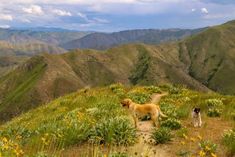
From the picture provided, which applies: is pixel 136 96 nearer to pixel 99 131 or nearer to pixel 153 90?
pixel 153 90

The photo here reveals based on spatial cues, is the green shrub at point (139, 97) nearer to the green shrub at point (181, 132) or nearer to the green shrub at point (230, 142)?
the green shrub at point (181, 132)

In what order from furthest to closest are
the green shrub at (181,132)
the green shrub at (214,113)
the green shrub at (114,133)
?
the green shrub at (214,113)
the green shrub at (181,132)
the green shrub at (114,133)

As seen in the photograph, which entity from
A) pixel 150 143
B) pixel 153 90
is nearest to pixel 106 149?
pixel 150 143

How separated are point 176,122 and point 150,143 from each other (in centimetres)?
275

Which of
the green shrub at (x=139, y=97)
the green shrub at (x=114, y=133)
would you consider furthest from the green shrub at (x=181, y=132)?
the green shrub at (x=139, y=97)

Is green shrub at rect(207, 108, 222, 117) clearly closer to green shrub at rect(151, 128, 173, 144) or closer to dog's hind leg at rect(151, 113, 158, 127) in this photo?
dog's hind leg at rect(151, 113, 158, 127)

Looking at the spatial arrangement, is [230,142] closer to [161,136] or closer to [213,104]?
[161,136]

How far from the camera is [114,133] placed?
1225 centimetres

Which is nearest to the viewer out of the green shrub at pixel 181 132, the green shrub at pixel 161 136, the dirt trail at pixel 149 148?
the dirt trail at pixel 149 148

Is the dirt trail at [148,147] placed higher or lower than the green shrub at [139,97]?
higher

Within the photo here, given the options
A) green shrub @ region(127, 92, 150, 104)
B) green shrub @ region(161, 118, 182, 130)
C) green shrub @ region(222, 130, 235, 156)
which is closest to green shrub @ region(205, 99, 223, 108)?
green shrub @ region(127, 92, 150, 104)

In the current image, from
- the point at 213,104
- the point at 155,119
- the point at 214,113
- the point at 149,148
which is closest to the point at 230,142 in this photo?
the point at 149,148

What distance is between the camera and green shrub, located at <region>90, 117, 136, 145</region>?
12.1 m

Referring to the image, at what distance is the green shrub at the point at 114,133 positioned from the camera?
1211 cm
